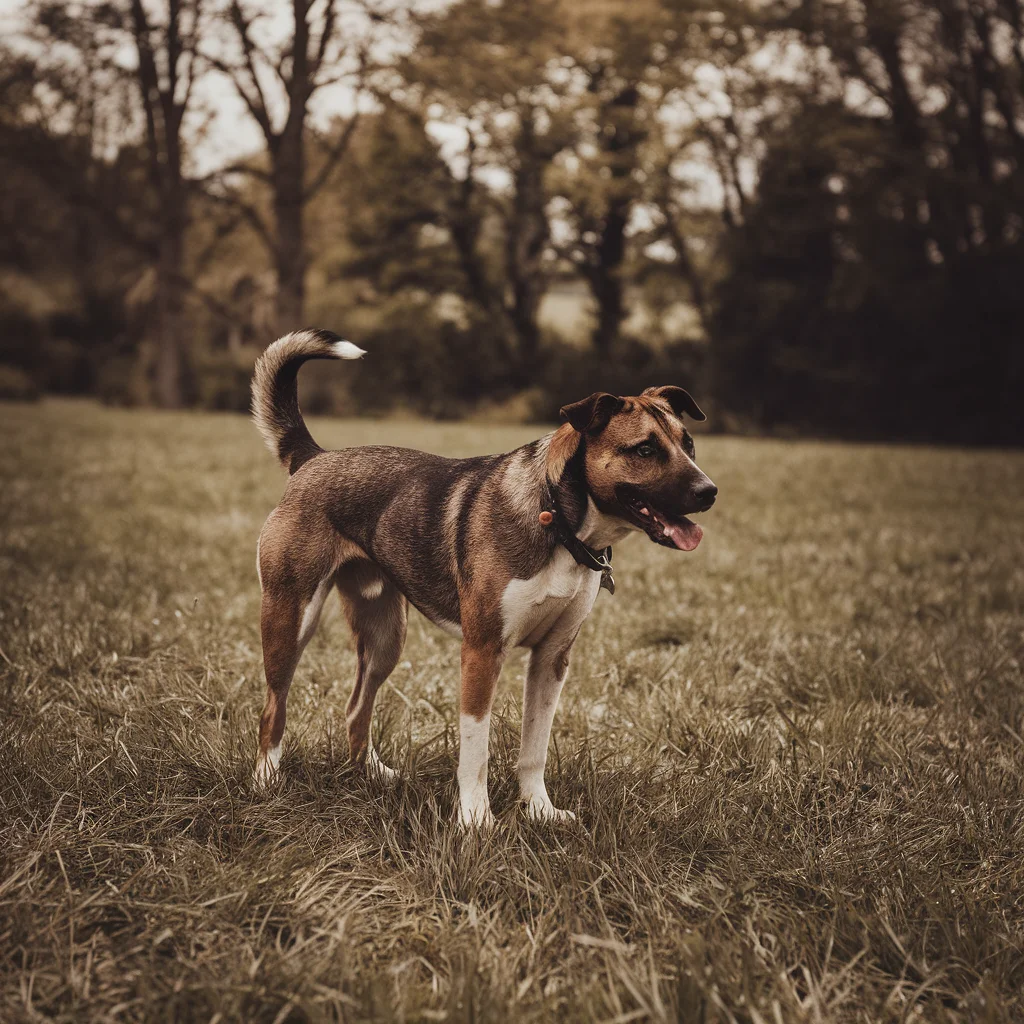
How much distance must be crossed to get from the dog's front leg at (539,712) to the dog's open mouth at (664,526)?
0.55 meters

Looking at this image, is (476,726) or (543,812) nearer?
(476,726)

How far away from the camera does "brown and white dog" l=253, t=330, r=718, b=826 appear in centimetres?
267

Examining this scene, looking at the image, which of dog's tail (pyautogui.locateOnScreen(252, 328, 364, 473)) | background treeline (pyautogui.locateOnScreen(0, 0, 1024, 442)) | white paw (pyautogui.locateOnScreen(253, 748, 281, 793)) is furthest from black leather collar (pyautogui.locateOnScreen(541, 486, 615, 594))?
background treeline (pyautogui.locateOnScreen(0, 0, 1024, 442))

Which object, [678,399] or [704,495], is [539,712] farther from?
[678,399]

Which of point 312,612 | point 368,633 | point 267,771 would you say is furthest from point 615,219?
point 267,771

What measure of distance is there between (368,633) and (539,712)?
0.80m

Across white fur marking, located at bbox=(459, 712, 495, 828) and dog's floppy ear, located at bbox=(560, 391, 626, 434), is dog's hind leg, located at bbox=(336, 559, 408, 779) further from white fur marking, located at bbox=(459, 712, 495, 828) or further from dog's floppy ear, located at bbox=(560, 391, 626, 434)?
dog's floppy ear, located at bbox=(560, 391, 626, 434)

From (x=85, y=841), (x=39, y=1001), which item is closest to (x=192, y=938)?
(x=39, y=1001)

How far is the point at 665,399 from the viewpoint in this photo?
3.12 meters

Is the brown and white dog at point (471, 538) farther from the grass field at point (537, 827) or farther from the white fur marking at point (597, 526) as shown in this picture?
the grass field at point (537, 827)

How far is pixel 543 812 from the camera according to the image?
2.91 meters

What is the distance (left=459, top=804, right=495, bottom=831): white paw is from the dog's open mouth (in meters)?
1.02

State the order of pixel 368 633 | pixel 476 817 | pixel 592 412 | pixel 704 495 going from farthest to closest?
pixel 368 633, pixel 476 817, pixel 592 412, pixel 704 495

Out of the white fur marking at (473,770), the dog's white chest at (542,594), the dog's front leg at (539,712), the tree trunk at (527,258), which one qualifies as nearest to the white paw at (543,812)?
the dog's front leg at (539,712)
